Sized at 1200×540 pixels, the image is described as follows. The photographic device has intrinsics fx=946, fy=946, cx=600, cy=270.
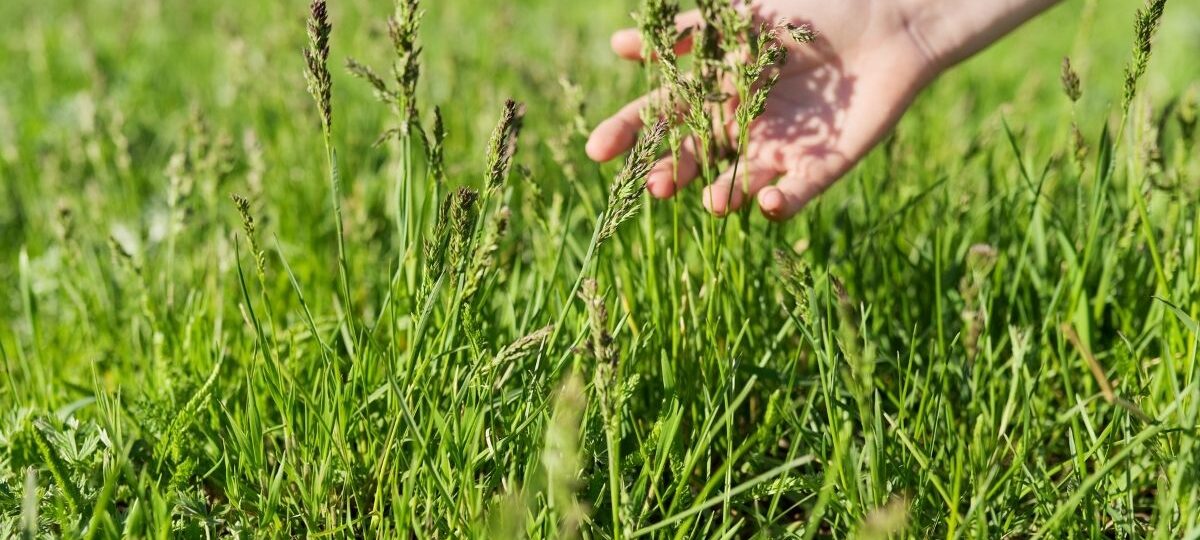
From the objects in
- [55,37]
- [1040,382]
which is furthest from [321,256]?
[55,37]

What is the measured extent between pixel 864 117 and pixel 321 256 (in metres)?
1.49

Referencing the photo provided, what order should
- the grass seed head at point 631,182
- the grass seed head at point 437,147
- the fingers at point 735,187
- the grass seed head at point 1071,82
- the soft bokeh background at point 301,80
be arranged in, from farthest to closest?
the soft bokeh background at point 301,80, the grass seed head at point 1071,82, the fingers at point 735,187, the grass seed head at point 437,147, the grass seed head at point 631,182

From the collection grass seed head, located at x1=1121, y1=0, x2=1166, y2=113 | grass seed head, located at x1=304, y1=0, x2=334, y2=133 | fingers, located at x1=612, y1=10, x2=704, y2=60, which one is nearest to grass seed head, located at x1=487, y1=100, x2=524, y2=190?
grass seed head, located at x1=304, y1=0, x2=334, y2=133

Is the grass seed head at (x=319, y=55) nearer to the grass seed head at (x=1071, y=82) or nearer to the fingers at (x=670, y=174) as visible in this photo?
the fingers at (x=670, y=174)

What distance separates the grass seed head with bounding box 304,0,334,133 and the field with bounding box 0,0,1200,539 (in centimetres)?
1

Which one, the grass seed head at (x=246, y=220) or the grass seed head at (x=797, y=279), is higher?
the grass seed head at (x=246, y=220)

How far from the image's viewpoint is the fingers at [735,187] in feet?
5.31

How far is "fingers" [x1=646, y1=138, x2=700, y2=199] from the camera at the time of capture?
1.82m

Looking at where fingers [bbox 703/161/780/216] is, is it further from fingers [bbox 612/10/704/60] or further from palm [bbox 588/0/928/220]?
fingers [bbox 612/10/704/60]

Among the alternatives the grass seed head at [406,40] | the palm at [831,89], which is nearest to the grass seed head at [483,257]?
the grass seed head at [406,40]

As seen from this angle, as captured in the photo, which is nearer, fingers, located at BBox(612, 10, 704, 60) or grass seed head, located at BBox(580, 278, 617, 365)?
grass seed head, located at BBox(580, 278, 617, 365)

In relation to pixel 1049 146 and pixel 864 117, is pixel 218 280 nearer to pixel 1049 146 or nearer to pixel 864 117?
pixel 864 117

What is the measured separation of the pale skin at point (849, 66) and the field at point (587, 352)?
0.61 ft

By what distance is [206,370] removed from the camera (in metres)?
1.87
